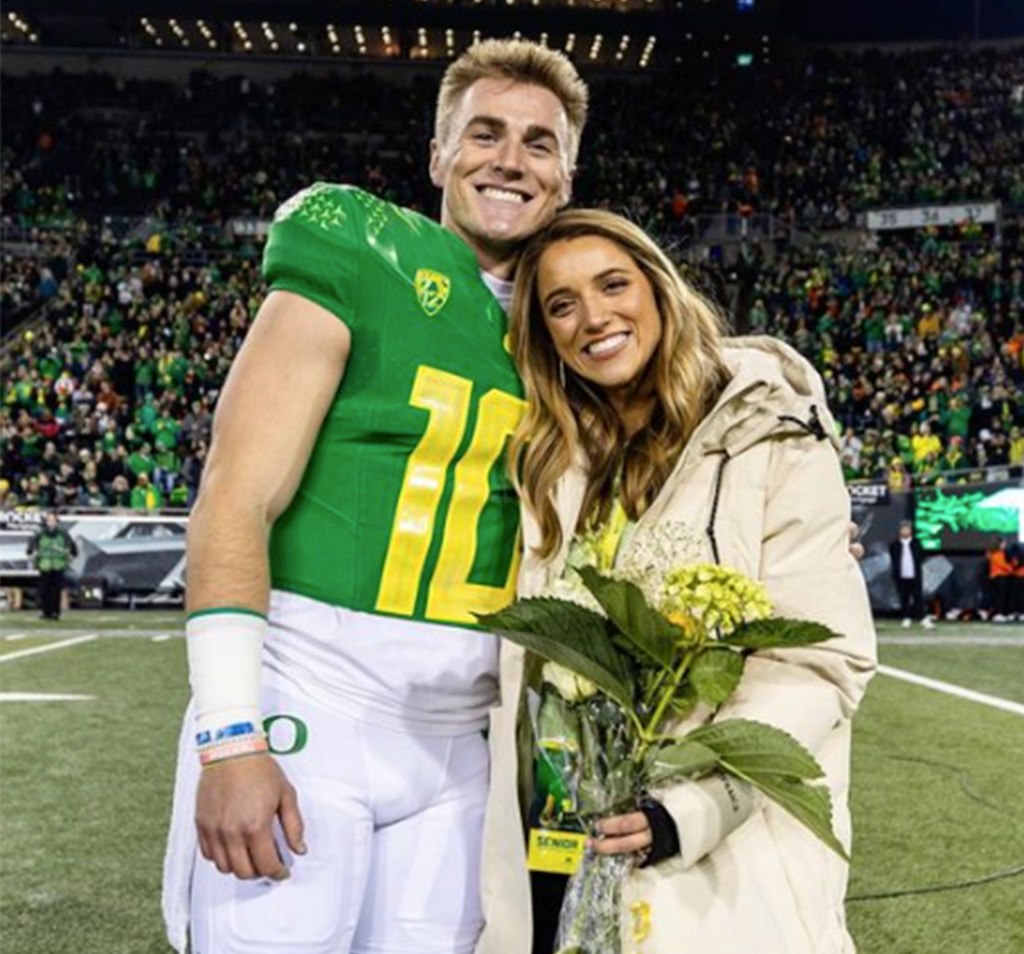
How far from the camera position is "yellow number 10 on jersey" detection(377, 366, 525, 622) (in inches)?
87.2

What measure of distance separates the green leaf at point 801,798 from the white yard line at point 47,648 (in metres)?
11.0

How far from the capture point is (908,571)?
53.4 feet

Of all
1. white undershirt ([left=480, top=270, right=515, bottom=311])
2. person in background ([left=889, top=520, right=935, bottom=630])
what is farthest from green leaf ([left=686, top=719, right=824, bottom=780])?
person in background ([left=889, top=520, right=935, bottom=630])

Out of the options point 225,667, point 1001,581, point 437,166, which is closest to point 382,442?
point 225,667

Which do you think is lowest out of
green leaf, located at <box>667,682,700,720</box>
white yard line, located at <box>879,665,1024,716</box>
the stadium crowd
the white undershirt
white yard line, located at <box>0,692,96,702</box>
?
white yard line, located at <box>0,692,96,702</box>

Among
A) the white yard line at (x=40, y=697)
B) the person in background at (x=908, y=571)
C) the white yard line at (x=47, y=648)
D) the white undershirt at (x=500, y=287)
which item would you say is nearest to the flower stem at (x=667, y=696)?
the white undershirt at (x=500, y=287)

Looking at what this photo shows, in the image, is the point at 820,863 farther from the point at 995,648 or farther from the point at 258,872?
the point at 995,648

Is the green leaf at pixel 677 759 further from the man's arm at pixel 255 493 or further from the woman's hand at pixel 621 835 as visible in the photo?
the man's arm at pixel 255 493

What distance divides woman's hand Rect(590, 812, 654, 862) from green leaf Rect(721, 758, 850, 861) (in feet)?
0.49

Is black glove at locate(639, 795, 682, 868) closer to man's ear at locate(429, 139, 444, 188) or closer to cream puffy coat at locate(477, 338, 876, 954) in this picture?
Answer: cream puffy coat at locate(477, 338, 876, 954)

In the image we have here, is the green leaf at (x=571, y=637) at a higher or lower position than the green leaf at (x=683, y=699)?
higher

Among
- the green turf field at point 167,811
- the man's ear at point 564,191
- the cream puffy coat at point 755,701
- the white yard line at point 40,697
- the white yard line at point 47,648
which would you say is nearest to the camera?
the cream puffy coat at point 755,701

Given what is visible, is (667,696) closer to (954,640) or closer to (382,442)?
(382,442)

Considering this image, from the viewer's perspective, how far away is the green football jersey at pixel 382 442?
7.11ft
